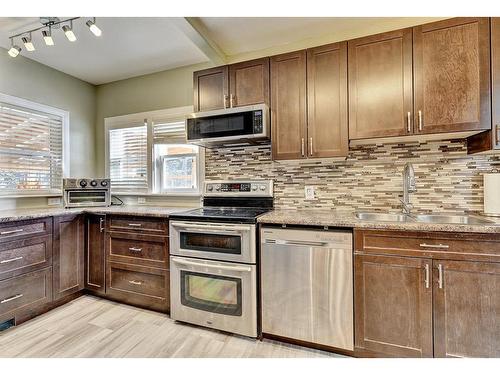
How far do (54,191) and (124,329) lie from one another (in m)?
1.93

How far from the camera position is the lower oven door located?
1.85m

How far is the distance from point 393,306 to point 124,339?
1.92 meters

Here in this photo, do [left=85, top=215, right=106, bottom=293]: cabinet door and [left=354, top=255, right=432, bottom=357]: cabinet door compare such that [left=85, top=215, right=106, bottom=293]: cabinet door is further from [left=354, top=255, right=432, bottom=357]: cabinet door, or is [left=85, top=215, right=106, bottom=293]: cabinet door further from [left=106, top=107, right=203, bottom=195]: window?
[left=354, top=255, right=432, bottom=357]: cabinet door

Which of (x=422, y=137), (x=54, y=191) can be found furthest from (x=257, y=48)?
(x=54, y=191)

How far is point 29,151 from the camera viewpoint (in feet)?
8.96

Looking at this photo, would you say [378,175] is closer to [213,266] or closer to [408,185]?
[408,185]

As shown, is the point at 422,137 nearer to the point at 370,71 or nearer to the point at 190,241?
the point at 370,71

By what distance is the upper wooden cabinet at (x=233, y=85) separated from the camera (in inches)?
86.2

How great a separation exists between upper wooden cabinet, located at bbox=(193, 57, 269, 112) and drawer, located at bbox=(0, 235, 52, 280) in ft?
6.03

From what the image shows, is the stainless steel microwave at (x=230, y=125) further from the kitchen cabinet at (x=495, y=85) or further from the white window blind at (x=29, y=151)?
the white window blind at (x=29, y=151)

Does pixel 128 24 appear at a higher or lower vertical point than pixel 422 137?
higher

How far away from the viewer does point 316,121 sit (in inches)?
79.8

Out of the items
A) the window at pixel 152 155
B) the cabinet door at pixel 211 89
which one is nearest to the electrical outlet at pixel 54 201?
the window at pixel 152 155
